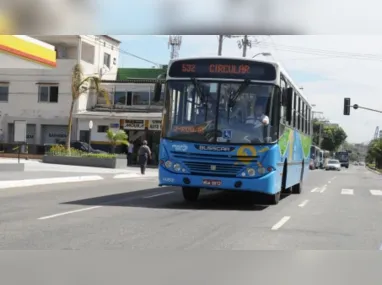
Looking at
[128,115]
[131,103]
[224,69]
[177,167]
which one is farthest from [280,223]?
[131,103]

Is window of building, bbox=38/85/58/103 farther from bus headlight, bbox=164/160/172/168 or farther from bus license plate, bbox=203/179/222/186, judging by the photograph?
bus license plate, bbox=203/179/222/186

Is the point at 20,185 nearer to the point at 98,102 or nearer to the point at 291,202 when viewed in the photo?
the point at 291,202

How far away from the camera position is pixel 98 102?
157ft

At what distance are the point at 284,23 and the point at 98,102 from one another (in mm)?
42720

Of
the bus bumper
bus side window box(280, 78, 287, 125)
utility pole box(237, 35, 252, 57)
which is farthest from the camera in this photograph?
utility pole box(237, 35, 252, 57)

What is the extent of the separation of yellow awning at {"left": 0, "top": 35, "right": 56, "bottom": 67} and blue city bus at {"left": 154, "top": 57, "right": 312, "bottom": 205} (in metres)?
9.14

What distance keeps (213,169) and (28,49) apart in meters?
12.6

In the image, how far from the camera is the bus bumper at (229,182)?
1342 centimetres

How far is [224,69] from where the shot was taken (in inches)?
544

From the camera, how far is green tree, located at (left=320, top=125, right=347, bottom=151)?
5261 inches

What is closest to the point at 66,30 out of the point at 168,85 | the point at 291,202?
the point at 168,85

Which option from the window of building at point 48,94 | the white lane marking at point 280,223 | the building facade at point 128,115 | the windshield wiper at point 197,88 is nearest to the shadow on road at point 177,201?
the white lane marking at point 280,223

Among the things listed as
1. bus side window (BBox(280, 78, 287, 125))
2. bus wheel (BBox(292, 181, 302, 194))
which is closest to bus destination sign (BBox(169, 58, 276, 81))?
bus side window (BBox(280, 78, 287, 125))

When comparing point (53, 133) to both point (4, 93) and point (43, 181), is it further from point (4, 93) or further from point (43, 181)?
point (43, 181)
